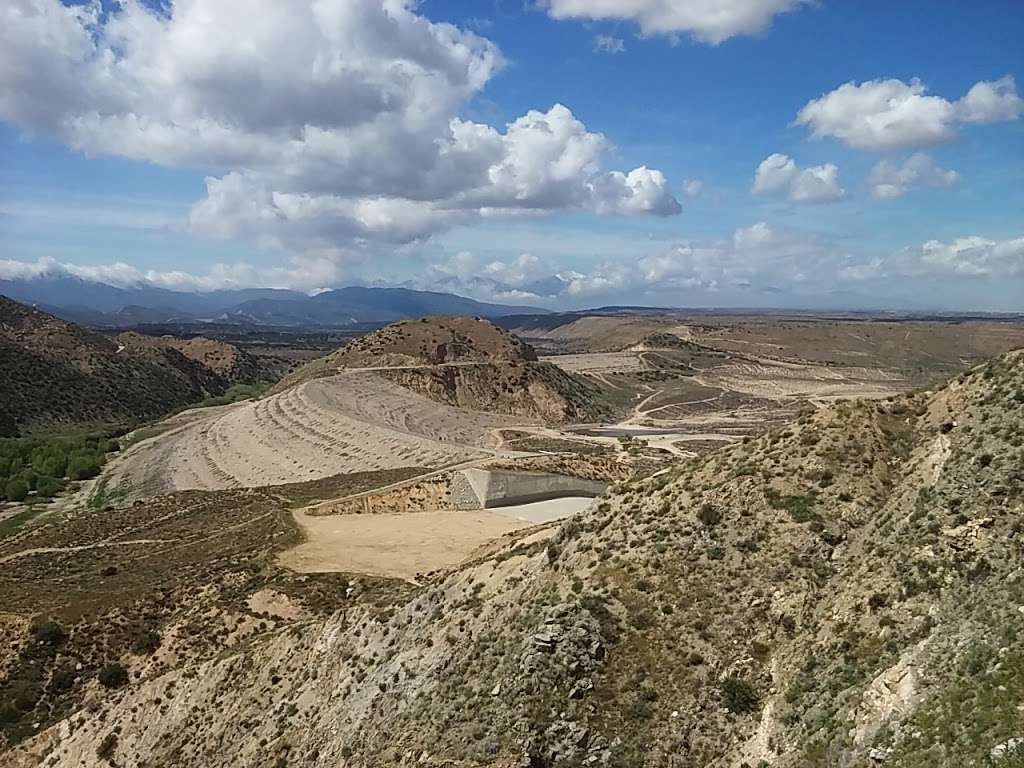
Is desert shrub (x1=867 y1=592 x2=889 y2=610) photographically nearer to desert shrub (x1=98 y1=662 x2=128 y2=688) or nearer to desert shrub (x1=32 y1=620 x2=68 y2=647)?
desert shrub (x1=98 y1=662 x2=128 y2=688)

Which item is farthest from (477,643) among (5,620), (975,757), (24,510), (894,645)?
(24,510)

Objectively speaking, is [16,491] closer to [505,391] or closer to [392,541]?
[392,541]

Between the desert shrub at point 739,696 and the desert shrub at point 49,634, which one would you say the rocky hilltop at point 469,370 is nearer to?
the desert shrub at point 49,634

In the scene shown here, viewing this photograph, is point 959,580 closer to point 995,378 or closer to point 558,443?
point 995,378

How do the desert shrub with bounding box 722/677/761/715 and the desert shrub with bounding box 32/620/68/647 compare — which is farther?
the desert shrub with bounding box 32/620/68/647

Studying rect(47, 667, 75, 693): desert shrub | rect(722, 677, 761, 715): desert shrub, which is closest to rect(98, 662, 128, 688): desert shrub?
rect(47, 667, 75, 693): desert shrub

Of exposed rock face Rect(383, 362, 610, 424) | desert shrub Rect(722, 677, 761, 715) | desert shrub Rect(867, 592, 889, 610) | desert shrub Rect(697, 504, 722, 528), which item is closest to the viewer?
desert shrub Rect(867, 592, 889, 610)
